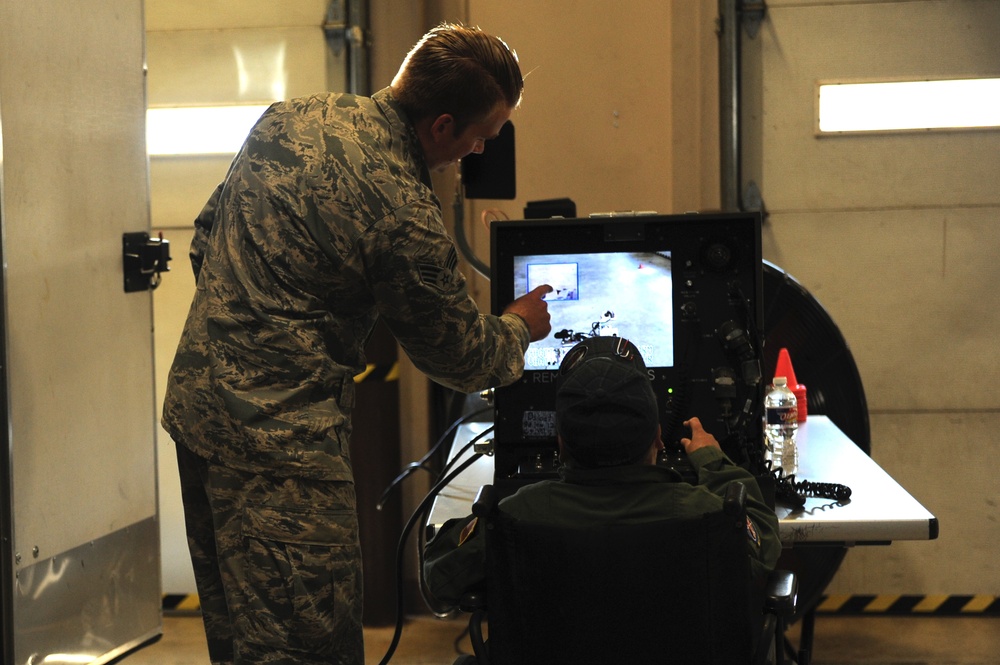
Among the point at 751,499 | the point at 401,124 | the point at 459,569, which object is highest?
the point at 401,124

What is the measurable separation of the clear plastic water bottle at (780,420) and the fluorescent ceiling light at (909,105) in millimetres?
1611

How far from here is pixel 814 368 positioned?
11.2 feet

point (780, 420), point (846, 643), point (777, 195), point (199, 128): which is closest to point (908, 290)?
point (777, 195)

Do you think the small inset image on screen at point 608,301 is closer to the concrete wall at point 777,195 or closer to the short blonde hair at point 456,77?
the short blonde hair at point 456,77

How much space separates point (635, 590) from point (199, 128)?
3.19 m

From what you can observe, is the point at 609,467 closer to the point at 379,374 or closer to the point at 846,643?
the point at 379,374

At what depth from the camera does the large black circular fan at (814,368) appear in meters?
3.36

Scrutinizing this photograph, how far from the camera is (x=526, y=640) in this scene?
5.67 ft

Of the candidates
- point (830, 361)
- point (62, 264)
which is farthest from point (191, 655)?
point (830, 361)

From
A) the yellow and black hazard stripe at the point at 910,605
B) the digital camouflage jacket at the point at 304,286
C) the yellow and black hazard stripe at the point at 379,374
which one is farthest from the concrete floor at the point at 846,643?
the digital camouflage jacket at the point at 304,286

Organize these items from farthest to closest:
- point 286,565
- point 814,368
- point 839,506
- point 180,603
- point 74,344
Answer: point 180,603, point 814,368, point 74,344, point 839,506, point 286,565

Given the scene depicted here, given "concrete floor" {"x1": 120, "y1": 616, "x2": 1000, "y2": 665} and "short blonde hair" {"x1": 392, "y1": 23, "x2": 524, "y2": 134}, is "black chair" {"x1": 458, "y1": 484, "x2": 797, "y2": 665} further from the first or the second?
"concrete floor" {"x1": 120, "y1": 616, "x2": 1000, "y2": 665}

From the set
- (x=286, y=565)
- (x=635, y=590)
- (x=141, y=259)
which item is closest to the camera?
(x=635, y=590)

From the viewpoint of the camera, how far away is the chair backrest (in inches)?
65.2
